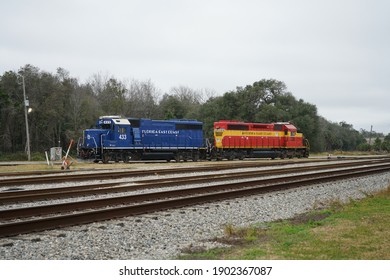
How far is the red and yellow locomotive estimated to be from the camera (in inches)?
1569

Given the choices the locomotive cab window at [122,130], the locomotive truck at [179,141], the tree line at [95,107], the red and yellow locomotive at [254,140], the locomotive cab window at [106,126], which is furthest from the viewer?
the tree line at [95,107]

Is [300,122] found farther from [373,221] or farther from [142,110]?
[373,221]

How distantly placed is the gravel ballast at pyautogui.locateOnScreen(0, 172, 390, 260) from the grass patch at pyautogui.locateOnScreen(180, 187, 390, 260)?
1.80ft

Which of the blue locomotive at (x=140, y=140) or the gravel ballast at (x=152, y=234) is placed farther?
the blue locomotive at (x=140, y=140)

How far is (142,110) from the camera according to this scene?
71.2m

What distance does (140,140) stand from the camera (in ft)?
111

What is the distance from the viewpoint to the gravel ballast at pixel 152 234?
22.2 ft

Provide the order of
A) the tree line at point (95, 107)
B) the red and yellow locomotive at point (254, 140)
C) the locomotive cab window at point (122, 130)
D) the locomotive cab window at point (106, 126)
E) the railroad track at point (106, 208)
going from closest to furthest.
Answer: the railroad track at point (106, 208) → the locomotive cab window at point (122, 130) → the locomotive cab window at point (106, 126) → the red and yellow locomotive at point (254, 140) → the tree line at point (95, 107)

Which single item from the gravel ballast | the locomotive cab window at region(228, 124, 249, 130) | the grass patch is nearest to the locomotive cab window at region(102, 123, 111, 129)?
the locomotive cab window at region(228, 124, 249, 130)

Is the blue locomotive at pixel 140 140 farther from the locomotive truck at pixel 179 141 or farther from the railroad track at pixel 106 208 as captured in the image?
the railroad track at pixel 106 208

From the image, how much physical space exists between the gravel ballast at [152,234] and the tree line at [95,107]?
46793 millimetres

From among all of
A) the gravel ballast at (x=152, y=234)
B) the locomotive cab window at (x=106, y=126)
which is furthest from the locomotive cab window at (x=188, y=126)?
the gravel ballast at (x=152, y=234)

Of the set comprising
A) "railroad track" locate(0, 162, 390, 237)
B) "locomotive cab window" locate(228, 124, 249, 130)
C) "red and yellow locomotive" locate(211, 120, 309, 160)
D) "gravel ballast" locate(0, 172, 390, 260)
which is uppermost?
"locomotive cab window" locate(228, 124, 249, 130)

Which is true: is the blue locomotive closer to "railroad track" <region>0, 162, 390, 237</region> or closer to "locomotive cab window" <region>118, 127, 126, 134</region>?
"locomotive cab window" <region>118, 127, 126, 134</region>
